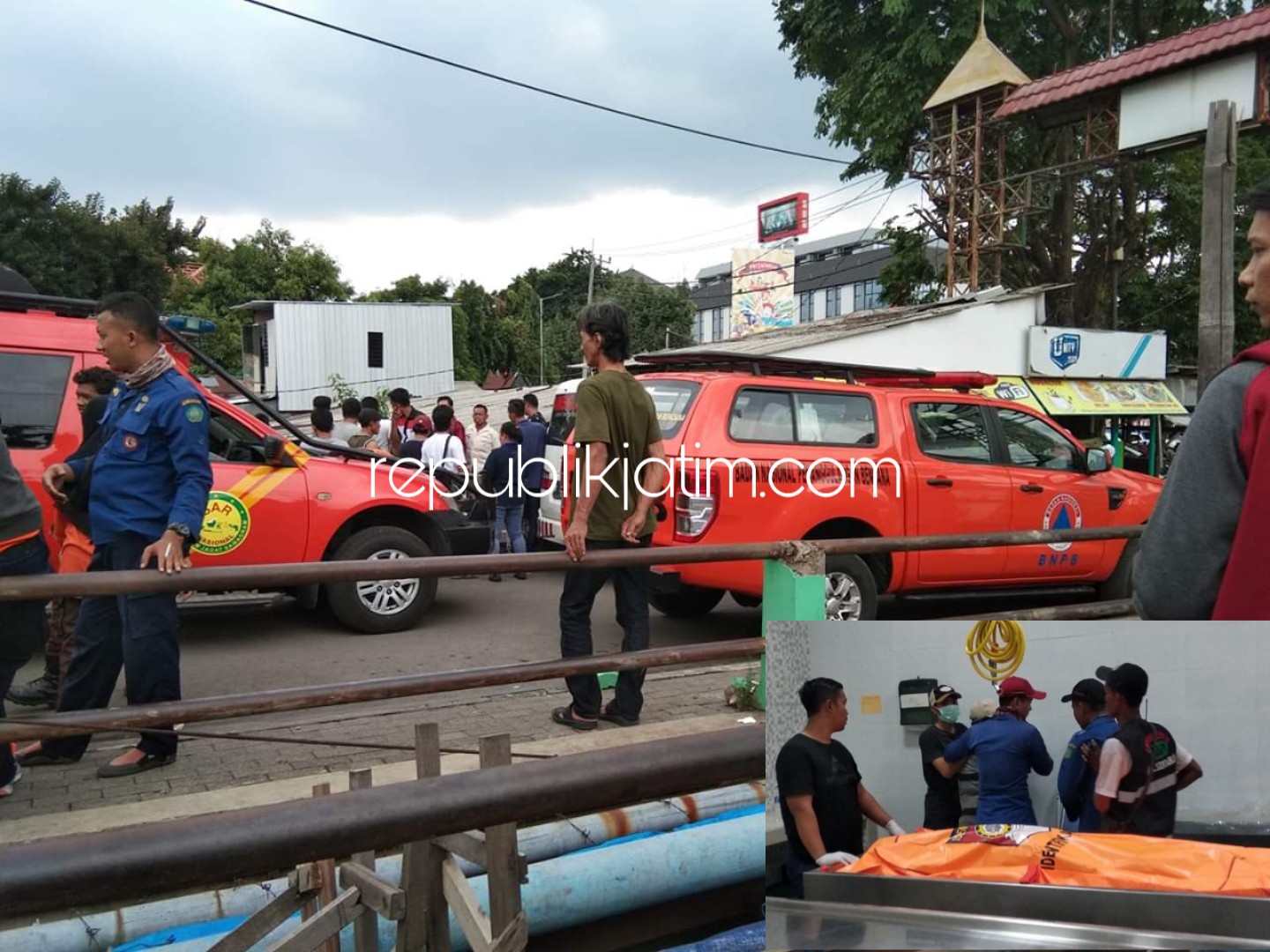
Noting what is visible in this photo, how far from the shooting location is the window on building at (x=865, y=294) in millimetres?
59594

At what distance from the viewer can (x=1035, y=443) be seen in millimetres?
7281

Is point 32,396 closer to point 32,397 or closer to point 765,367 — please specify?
point 32,397

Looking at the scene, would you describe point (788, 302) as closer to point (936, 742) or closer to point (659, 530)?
point (659, 530)

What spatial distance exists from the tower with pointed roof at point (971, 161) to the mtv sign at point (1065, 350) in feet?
8.69

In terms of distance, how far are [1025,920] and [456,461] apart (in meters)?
9.21

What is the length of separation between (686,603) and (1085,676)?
6.26 m

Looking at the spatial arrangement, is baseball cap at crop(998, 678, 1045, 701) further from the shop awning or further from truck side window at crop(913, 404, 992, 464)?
the shop awning

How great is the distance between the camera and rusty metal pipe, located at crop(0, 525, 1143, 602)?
2.60 m

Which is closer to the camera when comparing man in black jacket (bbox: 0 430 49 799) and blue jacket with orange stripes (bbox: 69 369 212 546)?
man in black jacket (bbox: 0 430 49 799)

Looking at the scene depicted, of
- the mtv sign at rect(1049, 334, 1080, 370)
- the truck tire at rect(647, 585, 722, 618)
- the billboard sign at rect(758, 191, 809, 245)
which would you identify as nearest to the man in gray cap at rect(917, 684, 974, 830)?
the truck tire at rect(647, 585, 722, 618)

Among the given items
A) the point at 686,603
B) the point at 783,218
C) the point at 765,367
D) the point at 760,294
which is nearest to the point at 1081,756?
the point at 765,367

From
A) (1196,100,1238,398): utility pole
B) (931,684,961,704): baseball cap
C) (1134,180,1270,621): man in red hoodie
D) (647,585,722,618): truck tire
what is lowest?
(647,585,722,618): truck tire

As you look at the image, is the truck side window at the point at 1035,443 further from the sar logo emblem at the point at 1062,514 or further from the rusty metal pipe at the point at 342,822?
the rusty metal pipe at the point at 342,822

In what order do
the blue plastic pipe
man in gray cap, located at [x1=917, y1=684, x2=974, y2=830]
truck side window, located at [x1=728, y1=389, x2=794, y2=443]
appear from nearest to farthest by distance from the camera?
man in gray cap, located at [x1=917, y1=684, x2=974, y2=830], the blue plastic pipe, truck side window, located at [x1=728, y1=389, x2=794, y2=443]
